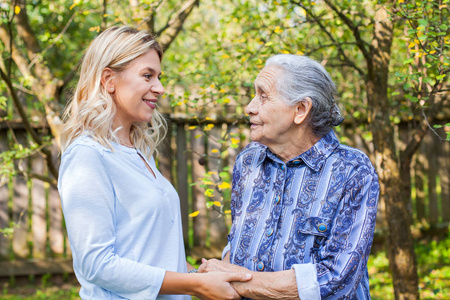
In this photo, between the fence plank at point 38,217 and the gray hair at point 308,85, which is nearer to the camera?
the gray hair at point 308,85

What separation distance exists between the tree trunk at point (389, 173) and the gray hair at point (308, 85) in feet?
5.15

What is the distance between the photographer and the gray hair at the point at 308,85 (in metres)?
1.99

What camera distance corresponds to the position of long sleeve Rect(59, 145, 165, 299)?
5.38 feet

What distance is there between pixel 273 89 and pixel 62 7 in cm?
463

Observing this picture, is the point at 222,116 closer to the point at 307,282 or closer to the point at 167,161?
the point at 167,161

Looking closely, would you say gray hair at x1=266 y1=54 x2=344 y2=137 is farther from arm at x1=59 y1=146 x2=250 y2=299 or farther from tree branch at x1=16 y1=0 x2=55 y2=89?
tree branch at x1=16 y1=0 x2=55 y2=89

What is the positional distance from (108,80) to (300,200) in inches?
37.9

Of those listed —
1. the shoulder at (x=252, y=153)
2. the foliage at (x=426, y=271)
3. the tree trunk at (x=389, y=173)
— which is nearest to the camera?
the shoulder at (x=252, y=153)

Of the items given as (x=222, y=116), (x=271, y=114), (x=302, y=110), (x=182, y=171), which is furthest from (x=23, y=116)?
(x=302, y=110)

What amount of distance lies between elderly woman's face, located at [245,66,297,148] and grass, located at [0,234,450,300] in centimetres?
313

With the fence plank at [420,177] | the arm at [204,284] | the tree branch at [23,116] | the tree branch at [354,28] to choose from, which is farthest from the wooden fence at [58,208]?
the arm at [204,284]

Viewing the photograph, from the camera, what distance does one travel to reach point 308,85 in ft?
6.53

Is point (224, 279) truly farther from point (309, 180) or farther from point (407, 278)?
point (407, 278)

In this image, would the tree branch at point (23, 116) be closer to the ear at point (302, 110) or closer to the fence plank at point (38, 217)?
the fence plank at point (38, 217)
